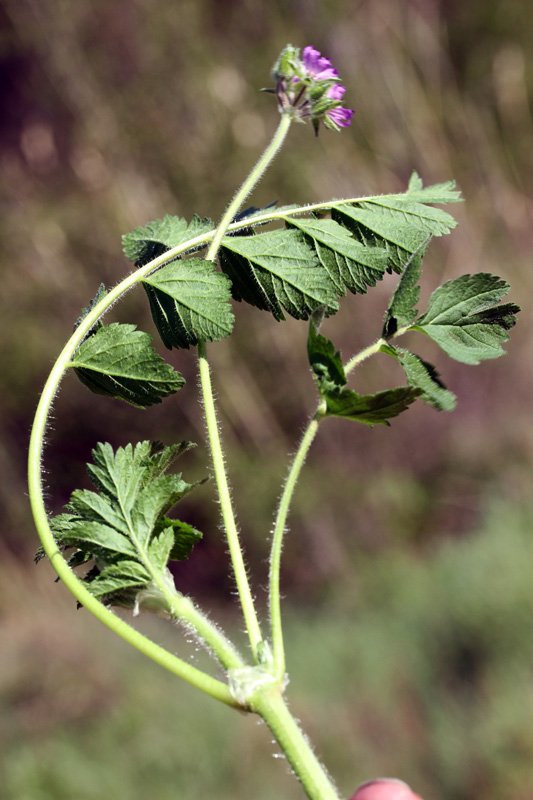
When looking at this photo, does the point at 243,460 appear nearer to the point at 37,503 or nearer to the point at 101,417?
the point at 101,417

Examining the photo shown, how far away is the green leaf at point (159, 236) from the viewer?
344 millimetres

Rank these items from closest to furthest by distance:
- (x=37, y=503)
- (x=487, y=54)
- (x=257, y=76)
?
(x=37, y=503), (x=257, y=76), (x=487, y=54)

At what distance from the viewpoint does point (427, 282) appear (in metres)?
2.28

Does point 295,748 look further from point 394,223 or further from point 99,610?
point 394,223

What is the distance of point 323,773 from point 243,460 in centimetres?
202

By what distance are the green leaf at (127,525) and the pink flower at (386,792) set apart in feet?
0.82

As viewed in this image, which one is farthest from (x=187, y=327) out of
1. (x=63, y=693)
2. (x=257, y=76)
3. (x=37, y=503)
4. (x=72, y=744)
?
(x=257, y=76)

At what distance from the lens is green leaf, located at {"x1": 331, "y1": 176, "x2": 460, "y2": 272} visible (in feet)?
1.09

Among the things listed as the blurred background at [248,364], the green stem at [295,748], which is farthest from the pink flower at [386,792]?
the blurred background at [248,364]

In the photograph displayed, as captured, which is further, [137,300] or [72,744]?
[137,300]

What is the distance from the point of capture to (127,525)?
0.98 ft

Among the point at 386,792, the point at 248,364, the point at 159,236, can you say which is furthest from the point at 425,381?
the point at 248,364

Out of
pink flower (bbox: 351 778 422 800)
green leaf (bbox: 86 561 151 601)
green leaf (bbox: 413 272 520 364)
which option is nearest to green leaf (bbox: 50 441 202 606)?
green leaf (bbox: 86 561 151 601)

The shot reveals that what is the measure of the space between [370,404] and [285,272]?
6 centimetres
